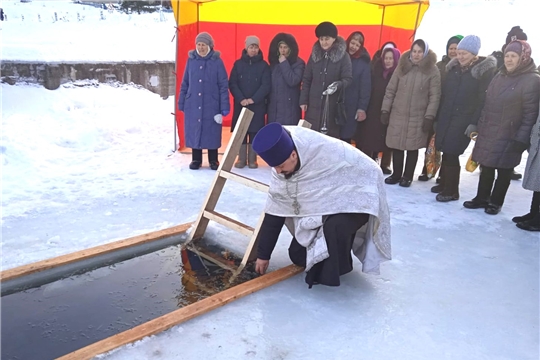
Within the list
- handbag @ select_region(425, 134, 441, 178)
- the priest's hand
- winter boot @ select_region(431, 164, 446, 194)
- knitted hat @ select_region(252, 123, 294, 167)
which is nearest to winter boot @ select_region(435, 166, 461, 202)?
winter boot @ select_region(431, 164, 446, 194)

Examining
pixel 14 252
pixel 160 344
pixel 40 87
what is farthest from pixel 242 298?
pixel 40 87

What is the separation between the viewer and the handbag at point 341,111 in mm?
4867

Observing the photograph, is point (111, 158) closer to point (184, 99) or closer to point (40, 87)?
point (184, 99)

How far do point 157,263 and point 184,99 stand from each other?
8.62ft

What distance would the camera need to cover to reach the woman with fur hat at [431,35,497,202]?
401 cm

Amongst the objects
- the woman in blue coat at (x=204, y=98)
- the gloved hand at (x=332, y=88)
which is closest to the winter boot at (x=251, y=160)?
the woman in blue coat at (x=204, y=98)

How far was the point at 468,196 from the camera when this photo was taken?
459cm

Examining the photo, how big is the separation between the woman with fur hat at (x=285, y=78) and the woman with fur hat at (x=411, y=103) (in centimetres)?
100

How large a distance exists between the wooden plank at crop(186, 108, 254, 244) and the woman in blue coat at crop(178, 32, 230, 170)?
6.38 feet

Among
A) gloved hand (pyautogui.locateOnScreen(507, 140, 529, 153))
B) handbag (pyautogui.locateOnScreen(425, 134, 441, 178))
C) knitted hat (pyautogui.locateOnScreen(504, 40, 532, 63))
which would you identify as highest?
knitted hat (pyautogui.locateOnScreen(504, 40, 532, 63))

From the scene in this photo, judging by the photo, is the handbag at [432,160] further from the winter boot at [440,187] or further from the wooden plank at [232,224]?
the wooden plank at [232,224]

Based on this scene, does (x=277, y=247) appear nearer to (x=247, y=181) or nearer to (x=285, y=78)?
(x=247, y=181)

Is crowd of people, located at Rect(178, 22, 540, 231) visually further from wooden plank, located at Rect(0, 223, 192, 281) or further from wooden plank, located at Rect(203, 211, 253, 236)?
wooden plank, located at Rect(0, 223, 192, 281)

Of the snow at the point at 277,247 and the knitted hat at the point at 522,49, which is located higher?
the knitted hat at the point at 522,49
